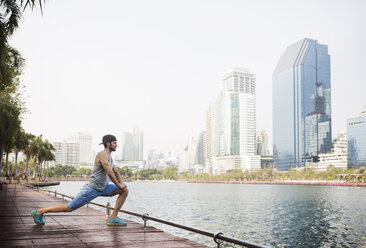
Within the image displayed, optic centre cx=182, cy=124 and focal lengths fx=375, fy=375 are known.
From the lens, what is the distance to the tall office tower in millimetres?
169875

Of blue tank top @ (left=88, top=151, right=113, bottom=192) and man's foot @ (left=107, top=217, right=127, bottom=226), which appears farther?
man's foot @ (left=107, top=217, right=127, bottom=226)

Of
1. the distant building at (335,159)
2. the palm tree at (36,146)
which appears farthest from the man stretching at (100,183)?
the distant building at (335,159)

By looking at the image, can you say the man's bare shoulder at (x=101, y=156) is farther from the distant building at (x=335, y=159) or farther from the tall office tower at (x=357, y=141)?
the distant building at (x=335, y=159)

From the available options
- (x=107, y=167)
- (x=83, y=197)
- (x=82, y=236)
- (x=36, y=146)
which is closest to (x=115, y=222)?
(x=82, y=236)

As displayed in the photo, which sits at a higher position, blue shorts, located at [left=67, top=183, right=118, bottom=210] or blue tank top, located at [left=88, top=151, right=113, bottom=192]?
blue tank top, located at [left=88, top=151, right=113, bottom=192]

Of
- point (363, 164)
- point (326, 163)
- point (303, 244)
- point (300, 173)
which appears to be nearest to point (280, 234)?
point (303, 244)

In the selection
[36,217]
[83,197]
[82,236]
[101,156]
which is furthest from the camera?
[36,217]

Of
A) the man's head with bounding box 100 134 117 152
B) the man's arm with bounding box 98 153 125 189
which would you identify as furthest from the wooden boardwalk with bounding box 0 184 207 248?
the man's head with bounding box 100 134 117 152

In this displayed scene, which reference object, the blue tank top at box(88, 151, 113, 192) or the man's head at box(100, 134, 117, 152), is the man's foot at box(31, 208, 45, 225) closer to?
the blue tank top at box(88, 151, 113, 192)

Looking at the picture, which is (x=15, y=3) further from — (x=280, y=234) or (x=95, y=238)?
(x=280, y=234)

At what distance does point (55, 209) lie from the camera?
841 centimetres

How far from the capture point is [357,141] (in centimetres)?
17225

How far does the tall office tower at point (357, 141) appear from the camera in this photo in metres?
170

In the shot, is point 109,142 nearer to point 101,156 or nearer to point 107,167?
point 101,156
